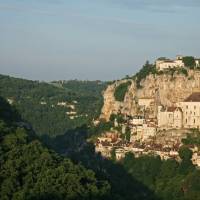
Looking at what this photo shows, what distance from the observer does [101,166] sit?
93.7 metres

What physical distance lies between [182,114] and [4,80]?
9387cm

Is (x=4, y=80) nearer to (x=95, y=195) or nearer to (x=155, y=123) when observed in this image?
(x=155, y=123)

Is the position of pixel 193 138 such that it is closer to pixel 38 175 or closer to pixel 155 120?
pixel 155 120

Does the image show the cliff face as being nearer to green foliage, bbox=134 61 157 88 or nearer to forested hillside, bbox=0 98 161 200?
green foliage, bbox=134 61 157 88

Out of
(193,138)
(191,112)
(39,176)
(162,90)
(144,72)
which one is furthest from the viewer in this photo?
(144,72)

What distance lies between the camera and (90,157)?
98125 mm

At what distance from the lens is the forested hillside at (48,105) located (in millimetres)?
149750

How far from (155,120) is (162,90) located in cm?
374

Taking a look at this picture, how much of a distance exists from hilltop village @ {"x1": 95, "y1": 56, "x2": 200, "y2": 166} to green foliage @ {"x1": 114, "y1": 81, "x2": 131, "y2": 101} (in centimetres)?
65

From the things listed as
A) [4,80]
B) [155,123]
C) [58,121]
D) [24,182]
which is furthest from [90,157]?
[4,80]

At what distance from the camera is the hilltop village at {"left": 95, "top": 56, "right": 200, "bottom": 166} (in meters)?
93.9

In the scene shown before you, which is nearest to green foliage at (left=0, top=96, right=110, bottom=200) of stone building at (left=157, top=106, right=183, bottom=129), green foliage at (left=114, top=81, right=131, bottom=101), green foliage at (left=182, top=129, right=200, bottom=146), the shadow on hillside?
the shadow on hillside

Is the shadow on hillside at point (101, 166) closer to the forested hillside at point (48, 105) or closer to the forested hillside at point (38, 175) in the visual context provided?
the forested hillside at point (38, 175)

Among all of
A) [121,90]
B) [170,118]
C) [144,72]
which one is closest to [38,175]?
[170,118]
